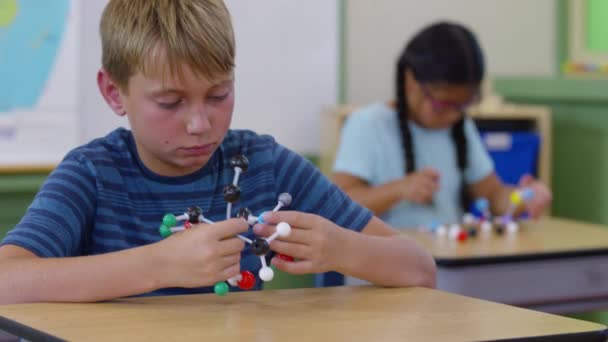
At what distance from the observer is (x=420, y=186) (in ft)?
9.36

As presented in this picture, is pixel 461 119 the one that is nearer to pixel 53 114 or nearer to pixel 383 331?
pixel 53 114

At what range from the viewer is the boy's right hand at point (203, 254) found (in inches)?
50.2

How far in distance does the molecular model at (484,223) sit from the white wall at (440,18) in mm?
946

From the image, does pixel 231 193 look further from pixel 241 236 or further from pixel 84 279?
pixel 84 279

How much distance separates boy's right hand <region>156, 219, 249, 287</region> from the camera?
1274mm

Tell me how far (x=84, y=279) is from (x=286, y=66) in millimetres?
2355

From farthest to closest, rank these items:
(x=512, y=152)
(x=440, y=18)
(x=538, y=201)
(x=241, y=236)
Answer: (x=440, y=18) → (x=512, y=152) → (x=538, y=201) → (x=241, y=236)

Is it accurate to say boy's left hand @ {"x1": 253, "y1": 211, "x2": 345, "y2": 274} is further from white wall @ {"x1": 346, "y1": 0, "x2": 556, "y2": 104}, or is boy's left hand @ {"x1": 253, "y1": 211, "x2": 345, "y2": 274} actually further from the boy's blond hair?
white wall @ {"x1": 346, "y1": 0, "x2": 556, "y2": 104}

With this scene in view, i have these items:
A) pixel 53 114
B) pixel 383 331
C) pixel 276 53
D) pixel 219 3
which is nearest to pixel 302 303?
pixel 383 331

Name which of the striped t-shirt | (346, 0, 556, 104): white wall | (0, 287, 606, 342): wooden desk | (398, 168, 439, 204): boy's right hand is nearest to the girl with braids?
(398, 168, 439, 204): boy's right hand

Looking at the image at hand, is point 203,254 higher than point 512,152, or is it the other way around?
point 203,254

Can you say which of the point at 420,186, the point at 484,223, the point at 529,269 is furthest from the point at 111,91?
the point at 484,223

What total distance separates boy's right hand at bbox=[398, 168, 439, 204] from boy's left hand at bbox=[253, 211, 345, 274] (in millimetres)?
1442

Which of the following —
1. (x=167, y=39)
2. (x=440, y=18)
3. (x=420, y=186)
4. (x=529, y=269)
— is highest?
(x=167, y=39)
